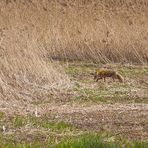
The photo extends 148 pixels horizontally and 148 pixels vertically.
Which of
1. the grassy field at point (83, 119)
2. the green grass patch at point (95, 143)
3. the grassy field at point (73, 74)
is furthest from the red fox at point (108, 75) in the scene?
the green grass patch at point (95, 143)

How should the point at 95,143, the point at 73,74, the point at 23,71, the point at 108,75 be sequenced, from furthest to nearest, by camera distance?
1. the point at 73,74
2. the point at 108,75
3. the point at 23,71
4. the point at 95,143

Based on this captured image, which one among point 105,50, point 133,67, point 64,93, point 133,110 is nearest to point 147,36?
point 105,50

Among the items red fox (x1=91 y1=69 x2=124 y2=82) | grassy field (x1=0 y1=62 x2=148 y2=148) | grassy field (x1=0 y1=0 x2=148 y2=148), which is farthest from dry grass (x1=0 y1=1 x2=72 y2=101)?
red fox (x1=91 y1=69 x2=124 y2=82)

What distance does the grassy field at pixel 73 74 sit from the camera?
8.91 meters

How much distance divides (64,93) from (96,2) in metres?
12.5

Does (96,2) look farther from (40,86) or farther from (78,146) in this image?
(78,146)

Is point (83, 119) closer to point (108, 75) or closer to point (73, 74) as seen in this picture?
point (108, 75)

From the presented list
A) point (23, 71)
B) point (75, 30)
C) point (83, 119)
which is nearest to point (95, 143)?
point (83, 119)

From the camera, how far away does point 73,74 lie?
17.3 m

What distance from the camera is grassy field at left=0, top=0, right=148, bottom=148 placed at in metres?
8.91

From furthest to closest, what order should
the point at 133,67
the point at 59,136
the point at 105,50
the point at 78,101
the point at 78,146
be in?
1. the point at 105,50
2. the point at 133,67
3. the point at 78,101
4. the point at 59,136
5. the point at 78,146

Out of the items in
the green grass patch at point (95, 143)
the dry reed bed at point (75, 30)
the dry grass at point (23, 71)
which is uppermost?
the green grass patch at point (95, 143)

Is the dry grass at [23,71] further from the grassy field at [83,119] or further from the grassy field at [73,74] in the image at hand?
the grassy field at [83,119]

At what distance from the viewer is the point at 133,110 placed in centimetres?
1086
